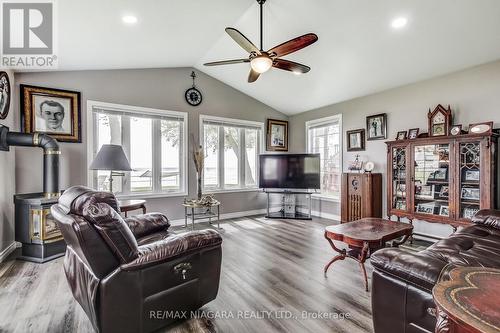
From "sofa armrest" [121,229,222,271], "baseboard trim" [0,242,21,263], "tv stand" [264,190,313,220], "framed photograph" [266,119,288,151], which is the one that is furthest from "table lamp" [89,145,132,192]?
"framed photograph" [266,119,288,151]

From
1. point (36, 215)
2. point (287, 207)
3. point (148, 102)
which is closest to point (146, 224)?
point (36, 215)

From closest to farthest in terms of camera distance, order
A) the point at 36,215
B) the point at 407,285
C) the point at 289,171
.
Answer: the point at 407,285 < the point at 36,215 < the point at 289,171

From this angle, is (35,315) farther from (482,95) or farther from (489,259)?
(482,95)

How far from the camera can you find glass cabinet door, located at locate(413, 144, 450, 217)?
3523 mm

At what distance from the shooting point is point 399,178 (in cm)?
405

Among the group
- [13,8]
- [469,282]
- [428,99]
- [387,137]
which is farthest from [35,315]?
[428,99]

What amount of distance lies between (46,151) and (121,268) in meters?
2.68

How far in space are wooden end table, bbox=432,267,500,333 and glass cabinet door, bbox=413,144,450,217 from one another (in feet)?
10.3

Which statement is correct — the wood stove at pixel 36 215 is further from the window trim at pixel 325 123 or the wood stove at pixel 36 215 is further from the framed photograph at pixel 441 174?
the framed photograph at pixel 441 174

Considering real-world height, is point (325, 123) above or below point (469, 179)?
above

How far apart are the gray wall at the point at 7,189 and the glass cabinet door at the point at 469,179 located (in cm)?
602

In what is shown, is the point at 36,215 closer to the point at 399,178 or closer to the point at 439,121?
the point at 399,178

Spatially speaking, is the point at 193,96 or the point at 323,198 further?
the point at 323,198

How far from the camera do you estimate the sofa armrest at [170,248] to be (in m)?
1.54
